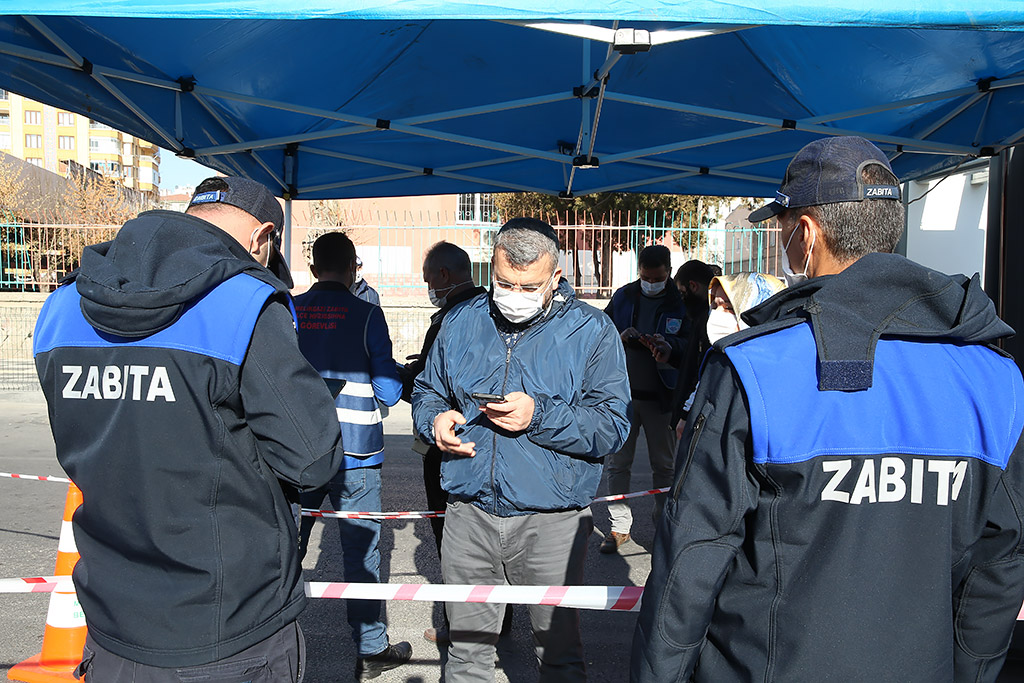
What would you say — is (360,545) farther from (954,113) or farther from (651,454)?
(954,113)

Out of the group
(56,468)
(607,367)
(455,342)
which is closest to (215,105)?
(455,342)

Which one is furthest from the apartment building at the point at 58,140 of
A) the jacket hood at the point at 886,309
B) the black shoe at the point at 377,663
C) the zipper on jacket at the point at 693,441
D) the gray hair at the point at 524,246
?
the jacket hood at the point at 886,309

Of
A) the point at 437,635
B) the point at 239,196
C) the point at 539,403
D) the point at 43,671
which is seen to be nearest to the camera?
the point at 239,196

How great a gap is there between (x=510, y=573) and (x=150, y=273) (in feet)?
5.52

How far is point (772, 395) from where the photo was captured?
1.46 meters

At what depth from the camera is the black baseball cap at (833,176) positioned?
1601 millimetres

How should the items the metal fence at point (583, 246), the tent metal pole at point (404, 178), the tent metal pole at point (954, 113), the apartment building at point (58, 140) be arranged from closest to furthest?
the tent metal pole at point (954, 113)
the tent metal pole at point (404, 178)
the metal fence at point (583, 246)
the apartment building at point (58, 140)

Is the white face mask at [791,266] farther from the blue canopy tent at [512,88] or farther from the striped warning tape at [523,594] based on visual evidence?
the striped warning tape at [523,594]

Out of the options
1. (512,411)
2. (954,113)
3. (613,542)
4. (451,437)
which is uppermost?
(954,113)

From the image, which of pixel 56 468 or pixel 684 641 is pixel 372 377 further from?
pixel 56 468

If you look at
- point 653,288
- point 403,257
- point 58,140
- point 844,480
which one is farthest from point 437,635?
point 58,140

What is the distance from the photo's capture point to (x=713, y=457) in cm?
153

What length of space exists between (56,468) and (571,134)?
19.5 feet

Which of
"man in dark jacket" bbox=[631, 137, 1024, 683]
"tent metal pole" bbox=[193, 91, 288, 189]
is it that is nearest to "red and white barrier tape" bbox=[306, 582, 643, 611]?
"man in dark jacket" bbox=[631, 137, 1024, 683]
